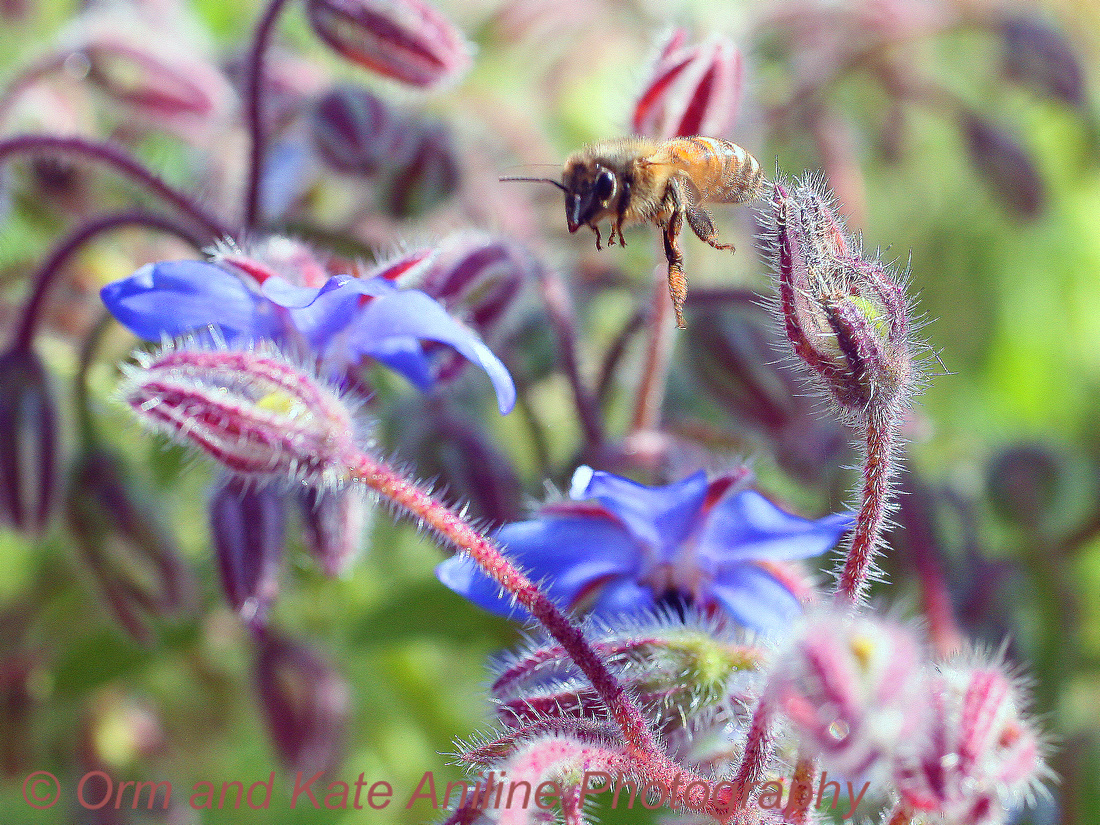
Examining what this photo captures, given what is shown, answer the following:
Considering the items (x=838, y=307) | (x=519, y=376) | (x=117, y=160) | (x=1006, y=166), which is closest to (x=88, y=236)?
(x=117, y=160)

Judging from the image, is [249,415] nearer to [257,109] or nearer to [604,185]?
[604,185]

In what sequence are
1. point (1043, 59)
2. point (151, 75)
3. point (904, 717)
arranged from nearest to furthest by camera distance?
1. point (904, 717)
2. point (151, 75)
3. point (1043, 59)

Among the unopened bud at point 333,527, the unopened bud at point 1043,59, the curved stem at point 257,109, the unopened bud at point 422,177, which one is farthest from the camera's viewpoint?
the unopened bud at point 1043,59

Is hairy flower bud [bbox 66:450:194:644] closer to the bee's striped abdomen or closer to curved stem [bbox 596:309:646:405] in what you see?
curved stem [bbox 596:309:646:405]

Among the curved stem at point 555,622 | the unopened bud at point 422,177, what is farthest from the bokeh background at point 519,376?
the curved stem at point 555,622

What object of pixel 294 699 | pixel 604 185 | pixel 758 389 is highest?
pixel 604 185

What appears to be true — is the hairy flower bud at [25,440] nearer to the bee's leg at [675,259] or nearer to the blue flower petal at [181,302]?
the blue flower petal at [181,302]
